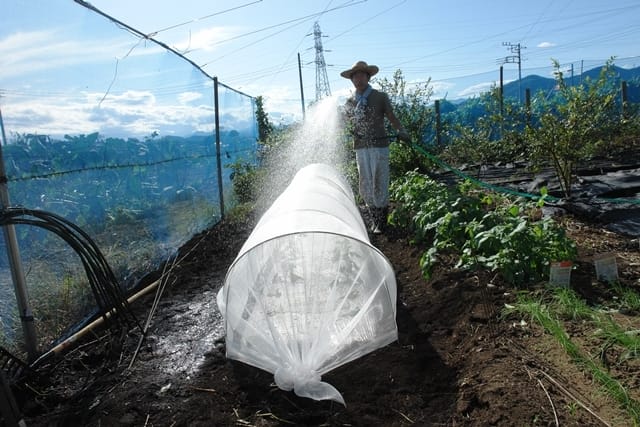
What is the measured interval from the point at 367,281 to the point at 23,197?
7.33 feet

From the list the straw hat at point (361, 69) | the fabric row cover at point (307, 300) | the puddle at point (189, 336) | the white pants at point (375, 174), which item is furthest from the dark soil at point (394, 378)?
the straw hat at point (361, 69)

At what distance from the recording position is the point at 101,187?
3572mm

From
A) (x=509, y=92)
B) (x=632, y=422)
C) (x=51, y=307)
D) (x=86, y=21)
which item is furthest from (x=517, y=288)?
(x=509, y=92)

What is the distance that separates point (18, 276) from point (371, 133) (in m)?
3.56

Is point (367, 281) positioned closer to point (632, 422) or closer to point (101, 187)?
point (632, 422)

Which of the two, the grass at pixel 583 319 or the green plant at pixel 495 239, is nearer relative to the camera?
the grass at pixel 583 319

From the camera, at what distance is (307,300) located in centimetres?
267

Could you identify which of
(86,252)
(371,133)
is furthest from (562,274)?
(86,252)

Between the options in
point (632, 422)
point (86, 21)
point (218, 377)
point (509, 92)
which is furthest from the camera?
point (509, 92)

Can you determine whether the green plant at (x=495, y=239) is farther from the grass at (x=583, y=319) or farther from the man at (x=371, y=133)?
the man at (x=371, y=133)

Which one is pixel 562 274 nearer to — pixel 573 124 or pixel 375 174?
pixel 375 174

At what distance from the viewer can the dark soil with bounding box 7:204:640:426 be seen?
1.94m

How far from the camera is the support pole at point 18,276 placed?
260cm

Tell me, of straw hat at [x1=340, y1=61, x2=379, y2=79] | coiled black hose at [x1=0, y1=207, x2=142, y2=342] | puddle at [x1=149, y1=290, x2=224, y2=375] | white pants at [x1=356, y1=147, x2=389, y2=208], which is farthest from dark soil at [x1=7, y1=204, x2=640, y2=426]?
straw hat at [x1=340, y1=61, x2=379, y2=79]
